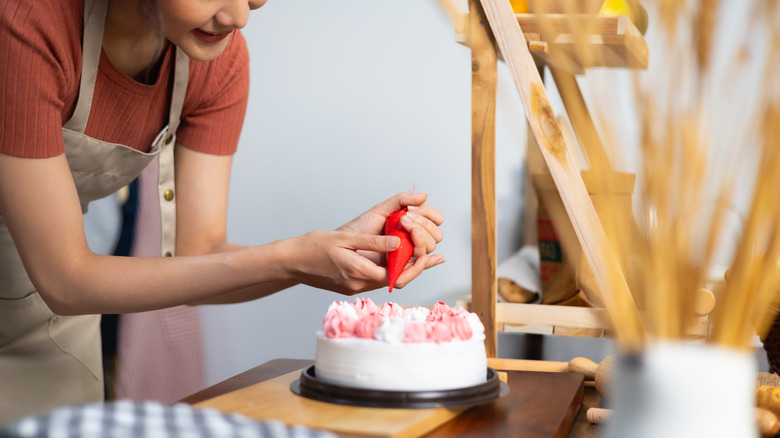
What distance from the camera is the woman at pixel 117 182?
0.98 metres

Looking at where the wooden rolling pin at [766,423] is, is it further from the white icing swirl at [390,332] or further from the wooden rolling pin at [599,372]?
the white icing swirl at [390,332]

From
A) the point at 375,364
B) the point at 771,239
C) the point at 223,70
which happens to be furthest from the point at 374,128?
the point at 771,239

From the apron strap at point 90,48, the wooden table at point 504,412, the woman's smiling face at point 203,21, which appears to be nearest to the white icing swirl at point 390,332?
the wooden table at point 504,412

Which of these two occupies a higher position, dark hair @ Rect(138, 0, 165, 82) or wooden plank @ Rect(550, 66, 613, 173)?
dark hair @ Rect(138, 0, 165, 82)

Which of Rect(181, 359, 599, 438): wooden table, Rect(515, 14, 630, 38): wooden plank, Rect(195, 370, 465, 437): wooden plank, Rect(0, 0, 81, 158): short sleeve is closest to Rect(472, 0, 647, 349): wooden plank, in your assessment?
Rect(515, 14, 630, 38): wooden plank

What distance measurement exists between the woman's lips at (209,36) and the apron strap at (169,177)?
236 millimetres

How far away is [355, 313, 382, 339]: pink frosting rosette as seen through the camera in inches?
32.7

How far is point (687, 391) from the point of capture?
437 millimetres

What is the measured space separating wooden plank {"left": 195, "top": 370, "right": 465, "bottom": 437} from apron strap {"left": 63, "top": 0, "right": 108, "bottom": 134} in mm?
545

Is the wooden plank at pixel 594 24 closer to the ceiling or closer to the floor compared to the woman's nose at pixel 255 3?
closer to the floor

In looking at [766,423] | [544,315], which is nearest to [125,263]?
[544,315]

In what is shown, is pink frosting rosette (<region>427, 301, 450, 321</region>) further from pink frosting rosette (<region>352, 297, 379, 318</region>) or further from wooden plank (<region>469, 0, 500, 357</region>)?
wooden plank (<region>469, 0, 500, 357</region>)

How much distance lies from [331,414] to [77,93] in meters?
0.67

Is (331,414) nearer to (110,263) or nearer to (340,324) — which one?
(340,324)
